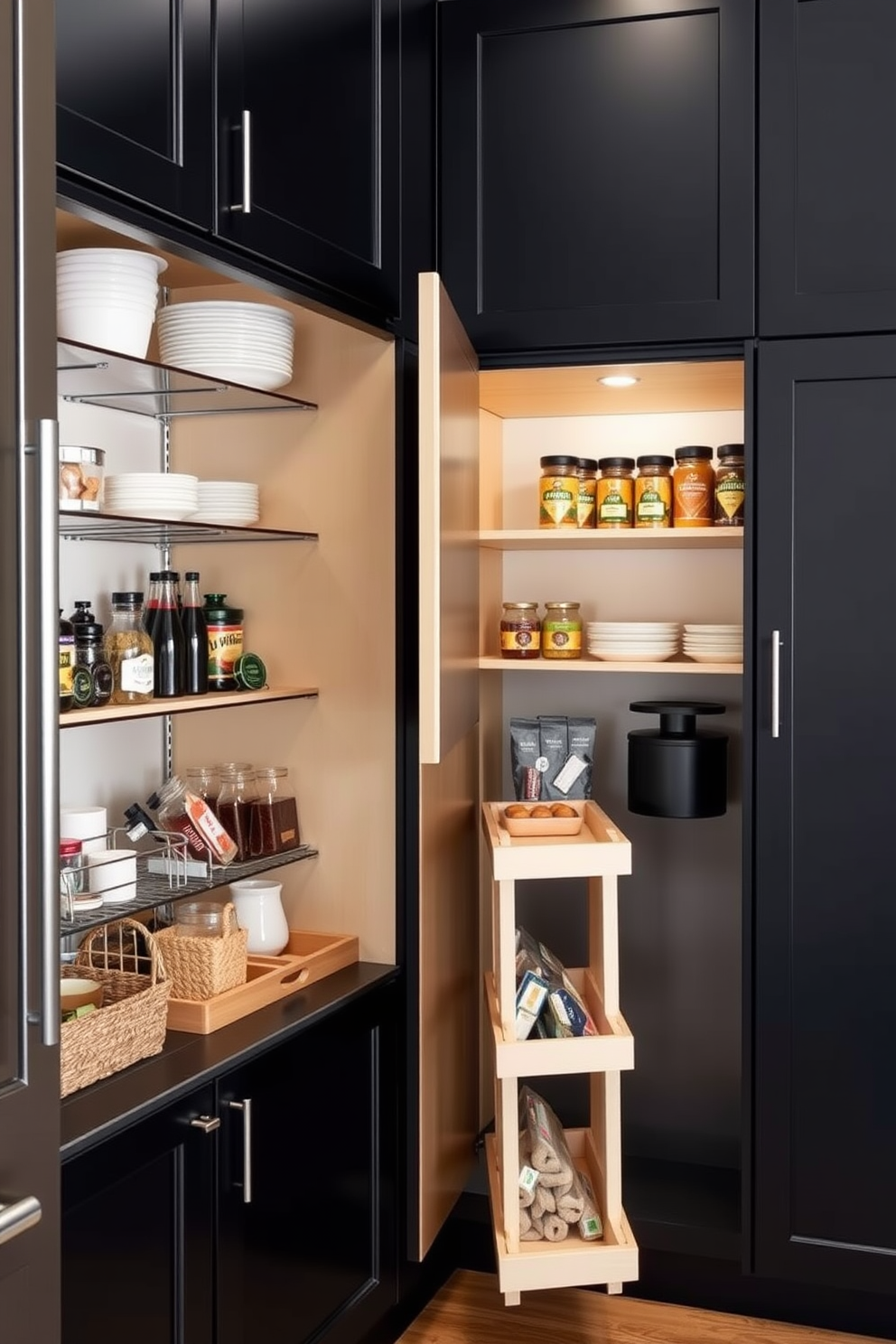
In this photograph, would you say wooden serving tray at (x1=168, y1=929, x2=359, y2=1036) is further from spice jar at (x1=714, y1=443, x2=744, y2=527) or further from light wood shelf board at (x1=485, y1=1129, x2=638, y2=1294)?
spice jar at (x1=714, y1=443, x2=744, y2=527)

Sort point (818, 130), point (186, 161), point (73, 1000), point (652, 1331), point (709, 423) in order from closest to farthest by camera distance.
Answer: point (186, 161), point (73, 1000), point (818, 130), point (652, 1331), point (709, 423)

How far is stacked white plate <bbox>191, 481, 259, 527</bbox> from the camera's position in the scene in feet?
7.24

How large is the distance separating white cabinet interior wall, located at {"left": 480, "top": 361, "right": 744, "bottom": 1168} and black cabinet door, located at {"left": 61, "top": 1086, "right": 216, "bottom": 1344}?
1296 mm

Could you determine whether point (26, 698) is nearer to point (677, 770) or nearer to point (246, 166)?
point (246, 166)

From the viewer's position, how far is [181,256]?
5.76 ft

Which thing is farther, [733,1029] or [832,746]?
[733,1029]

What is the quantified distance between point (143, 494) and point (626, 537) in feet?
3.54

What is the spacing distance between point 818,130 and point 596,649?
3.56 feet

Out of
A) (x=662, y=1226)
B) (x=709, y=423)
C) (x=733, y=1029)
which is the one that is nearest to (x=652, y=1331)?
(x=662, y=1226)

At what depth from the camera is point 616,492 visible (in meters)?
2.70

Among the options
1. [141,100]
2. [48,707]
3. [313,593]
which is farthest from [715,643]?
[48,707]

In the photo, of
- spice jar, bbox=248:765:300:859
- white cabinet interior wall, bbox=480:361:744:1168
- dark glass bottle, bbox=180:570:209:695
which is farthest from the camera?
white cabinet interior wall, bbox=480:361:744:1168

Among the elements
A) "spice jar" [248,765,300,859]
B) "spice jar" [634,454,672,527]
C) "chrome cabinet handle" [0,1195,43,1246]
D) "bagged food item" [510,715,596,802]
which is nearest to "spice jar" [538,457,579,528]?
"spice jar" [634,454,672,527]

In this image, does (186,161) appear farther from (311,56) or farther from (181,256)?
(311,56)
